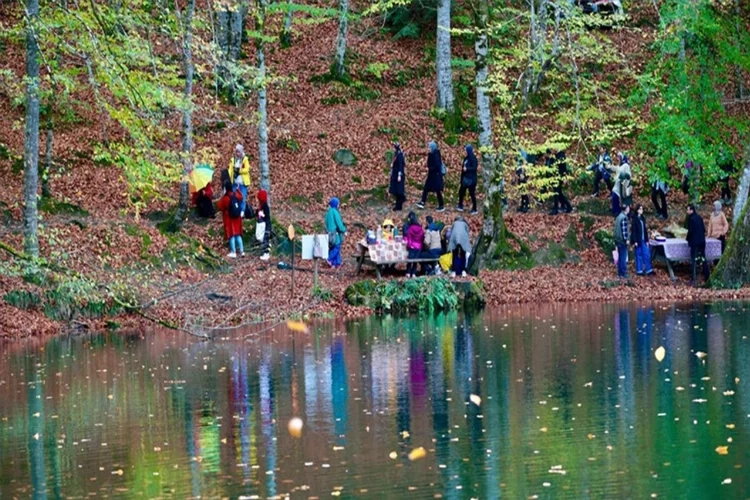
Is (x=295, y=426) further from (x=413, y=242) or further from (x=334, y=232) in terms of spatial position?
(x=334, y=232)

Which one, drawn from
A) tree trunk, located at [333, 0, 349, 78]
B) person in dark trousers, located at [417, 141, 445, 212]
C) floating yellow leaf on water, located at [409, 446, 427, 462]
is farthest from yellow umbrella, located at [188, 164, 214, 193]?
floating yellow leaf on water, located at [409, 446, 427, 462]

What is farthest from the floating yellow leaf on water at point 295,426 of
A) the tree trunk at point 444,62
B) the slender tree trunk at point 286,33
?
the slender tree trunk at point 286,33

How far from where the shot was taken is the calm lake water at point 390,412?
39.6 feet

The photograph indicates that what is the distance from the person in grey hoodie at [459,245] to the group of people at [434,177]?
3.92 meters

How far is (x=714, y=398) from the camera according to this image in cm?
1560

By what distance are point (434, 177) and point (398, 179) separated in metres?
0.97

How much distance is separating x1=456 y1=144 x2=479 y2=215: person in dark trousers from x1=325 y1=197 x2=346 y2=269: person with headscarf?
4.54 m

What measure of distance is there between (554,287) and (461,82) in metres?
14.2

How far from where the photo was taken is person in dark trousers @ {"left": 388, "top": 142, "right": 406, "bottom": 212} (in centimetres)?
3352

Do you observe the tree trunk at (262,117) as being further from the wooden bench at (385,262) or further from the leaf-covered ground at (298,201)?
the wooden bench at (385,262)

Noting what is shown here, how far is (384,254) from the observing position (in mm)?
29797

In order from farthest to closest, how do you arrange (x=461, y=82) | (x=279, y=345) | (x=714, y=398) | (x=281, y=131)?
(x=461, y=82)
(x=281, y=131)
(x=279, y=345)
(x=714, y=398)

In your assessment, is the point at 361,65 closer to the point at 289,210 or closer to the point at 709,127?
the point at 289,210

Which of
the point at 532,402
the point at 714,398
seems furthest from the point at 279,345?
the point at 714,398
